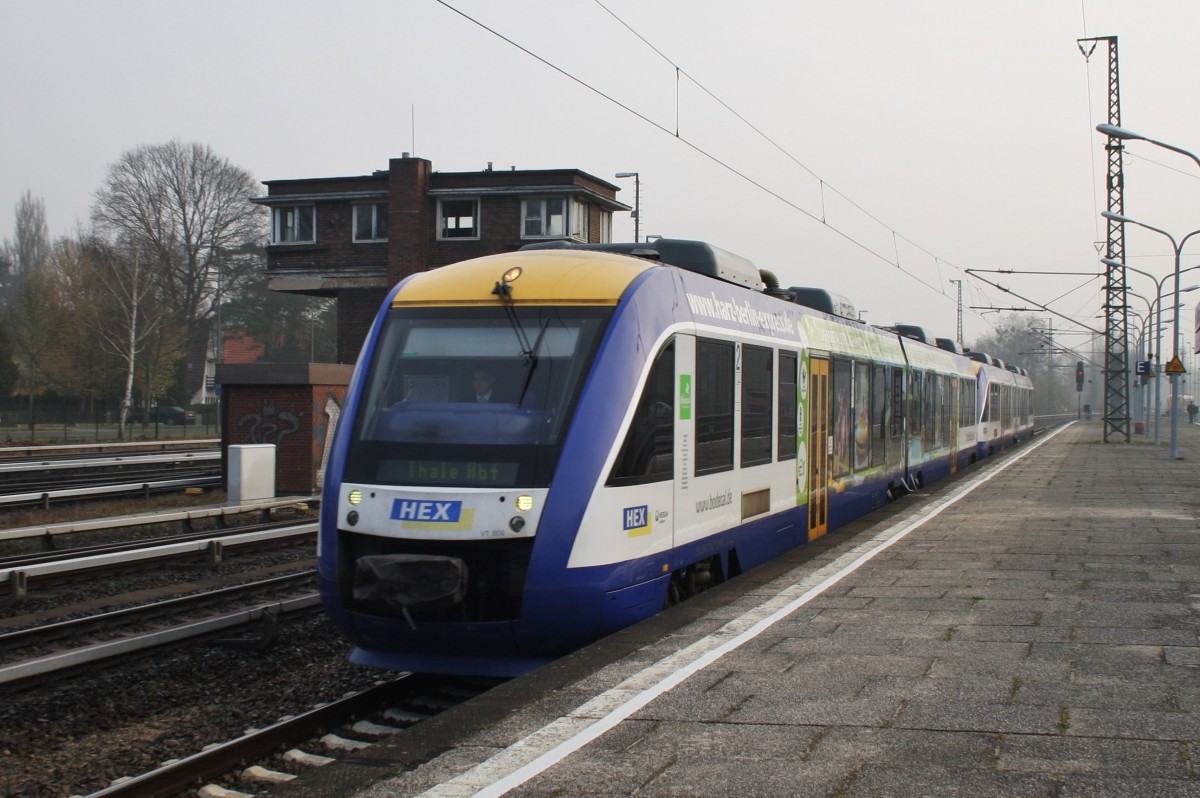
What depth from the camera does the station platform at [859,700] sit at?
4738mm

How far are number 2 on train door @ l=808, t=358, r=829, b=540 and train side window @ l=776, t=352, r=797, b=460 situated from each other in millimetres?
749

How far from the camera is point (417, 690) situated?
325 inches

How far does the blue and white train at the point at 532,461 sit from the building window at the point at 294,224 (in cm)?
3499

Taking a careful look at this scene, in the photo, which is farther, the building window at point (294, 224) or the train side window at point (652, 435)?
the building window at point (294, 224)

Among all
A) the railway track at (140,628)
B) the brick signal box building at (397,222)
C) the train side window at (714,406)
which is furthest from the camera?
the brick signal box building at (397,222)

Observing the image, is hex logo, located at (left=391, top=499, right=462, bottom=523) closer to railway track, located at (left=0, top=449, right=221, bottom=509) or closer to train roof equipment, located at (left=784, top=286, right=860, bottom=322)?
train roof equipment, located at (left=784, top=286, right=860, bottom=322)

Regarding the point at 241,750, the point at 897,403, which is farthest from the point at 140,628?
the point at 897,403

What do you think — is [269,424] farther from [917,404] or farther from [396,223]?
[396,223]

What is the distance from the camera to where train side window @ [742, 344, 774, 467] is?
1042cm

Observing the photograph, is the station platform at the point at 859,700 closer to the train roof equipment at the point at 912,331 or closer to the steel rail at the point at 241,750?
the steel rail at the point at 241,750

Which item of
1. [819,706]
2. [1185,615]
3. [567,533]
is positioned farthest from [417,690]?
[1185,615]

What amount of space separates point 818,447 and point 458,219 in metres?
30.8

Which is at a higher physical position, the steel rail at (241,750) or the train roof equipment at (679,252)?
the train roof equipment at (679,252)

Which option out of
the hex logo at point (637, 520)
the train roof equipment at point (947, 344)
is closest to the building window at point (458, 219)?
the train roof equipment at point (947, 344)
